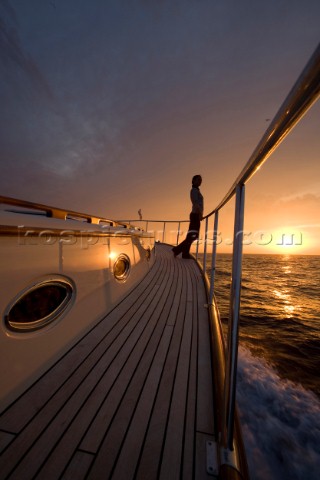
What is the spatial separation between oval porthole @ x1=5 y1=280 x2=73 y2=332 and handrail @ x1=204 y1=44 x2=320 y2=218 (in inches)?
65.5

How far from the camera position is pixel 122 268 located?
3350 mm

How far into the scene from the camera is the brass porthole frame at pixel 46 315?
4.33 ft

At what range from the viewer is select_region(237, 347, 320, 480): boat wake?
1.56 metres

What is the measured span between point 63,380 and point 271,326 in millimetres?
5337

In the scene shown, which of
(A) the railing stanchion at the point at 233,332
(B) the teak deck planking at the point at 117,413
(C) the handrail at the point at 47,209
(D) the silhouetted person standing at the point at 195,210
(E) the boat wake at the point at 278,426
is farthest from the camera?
(D) the silhouetted person standing at the point at 195,210

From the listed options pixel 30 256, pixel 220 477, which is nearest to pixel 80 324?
pixel 30 256

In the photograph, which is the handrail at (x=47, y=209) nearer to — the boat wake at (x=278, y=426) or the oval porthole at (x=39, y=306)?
the oval porthole at (x=39, y=306)

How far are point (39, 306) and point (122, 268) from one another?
1819 millimetres

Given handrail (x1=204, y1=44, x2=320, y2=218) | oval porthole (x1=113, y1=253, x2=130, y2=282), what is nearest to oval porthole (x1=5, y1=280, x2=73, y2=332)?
oval porthole (x1=113, y1=253, x2=130, y2=282)

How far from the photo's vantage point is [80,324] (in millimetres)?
1996

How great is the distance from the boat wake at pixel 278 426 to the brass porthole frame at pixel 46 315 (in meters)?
1.97

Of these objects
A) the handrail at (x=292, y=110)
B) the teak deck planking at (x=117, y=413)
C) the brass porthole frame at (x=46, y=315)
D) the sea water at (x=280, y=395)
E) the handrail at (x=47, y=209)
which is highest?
the handrail at (x=292, y=110)

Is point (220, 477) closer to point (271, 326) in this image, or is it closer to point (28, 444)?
point (28, 444)

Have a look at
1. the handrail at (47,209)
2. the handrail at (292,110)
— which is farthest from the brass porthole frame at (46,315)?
the handrail at (292,110)
